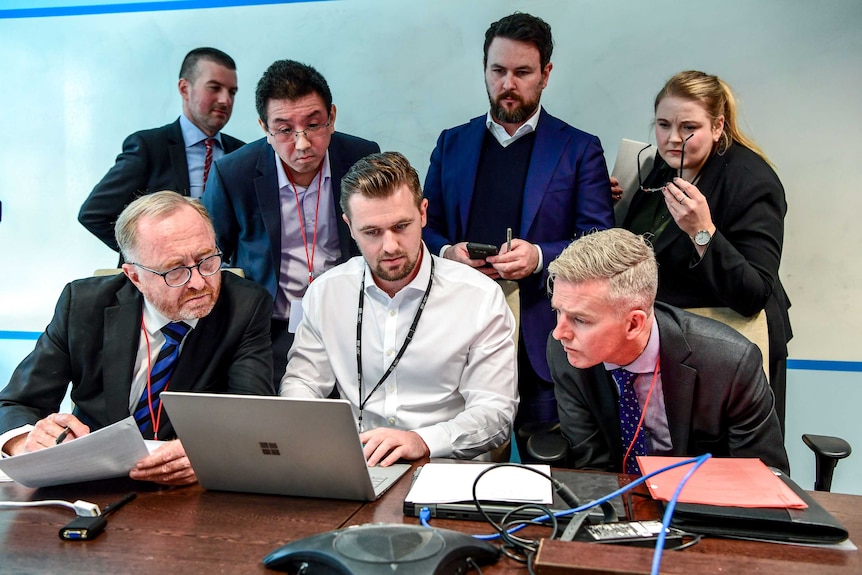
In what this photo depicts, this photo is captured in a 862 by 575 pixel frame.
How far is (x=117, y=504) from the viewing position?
1674 millimetres

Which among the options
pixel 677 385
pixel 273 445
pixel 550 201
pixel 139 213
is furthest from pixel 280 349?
pixel 677 385

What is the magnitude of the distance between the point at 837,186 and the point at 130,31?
3764mm

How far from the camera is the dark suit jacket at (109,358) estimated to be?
2266mm

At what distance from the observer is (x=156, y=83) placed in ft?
14.4

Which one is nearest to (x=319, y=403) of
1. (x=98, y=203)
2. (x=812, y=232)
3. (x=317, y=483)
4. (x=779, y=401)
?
(x=317, y=483)

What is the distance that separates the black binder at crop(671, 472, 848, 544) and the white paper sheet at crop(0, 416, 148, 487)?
1141 mm

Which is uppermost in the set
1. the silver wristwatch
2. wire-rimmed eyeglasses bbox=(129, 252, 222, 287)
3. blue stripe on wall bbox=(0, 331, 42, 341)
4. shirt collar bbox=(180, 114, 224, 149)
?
shirt collar bbox=(180, 114, 224, 149)

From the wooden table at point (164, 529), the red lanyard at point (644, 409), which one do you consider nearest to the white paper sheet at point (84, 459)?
the wooden table at point (164, 529)

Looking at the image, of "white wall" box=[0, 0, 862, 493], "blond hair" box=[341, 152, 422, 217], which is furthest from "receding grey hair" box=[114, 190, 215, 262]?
"white wall" box=[0, 0, 862, 493]

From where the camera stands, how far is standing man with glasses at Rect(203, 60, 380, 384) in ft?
10.3

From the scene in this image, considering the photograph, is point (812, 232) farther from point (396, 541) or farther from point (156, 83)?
point (156, 83)

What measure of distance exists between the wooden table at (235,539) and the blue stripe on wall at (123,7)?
3150 mm

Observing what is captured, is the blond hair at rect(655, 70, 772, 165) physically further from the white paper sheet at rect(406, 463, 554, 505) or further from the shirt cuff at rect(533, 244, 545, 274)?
the white paper sheet at rect(406, 463, 554, 505)

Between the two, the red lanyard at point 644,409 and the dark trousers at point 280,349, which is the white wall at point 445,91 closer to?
the dark trousers at point 280,349
